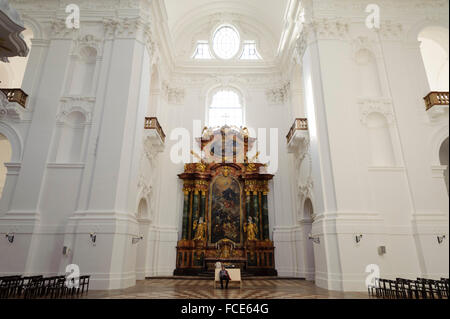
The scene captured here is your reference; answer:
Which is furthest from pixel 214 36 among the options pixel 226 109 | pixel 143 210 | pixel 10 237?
pixel 10 237

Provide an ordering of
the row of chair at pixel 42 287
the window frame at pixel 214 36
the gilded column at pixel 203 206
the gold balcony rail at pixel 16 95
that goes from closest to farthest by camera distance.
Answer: the row of chair at pixel 42 287, the gold balcony rail at pixel 16 95, the gilded column at pixel 203 206, the window frame at pixel 214 36

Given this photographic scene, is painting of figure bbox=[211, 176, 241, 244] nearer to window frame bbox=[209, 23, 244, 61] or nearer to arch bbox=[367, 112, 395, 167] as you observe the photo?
arch bbox=[367, 112, 395, 167]

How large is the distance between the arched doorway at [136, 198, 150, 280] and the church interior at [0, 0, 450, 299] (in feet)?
0.28

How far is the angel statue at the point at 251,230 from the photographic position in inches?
533

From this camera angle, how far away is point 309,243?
12.4 m

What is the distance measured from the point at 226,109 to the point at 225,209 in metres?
5.84

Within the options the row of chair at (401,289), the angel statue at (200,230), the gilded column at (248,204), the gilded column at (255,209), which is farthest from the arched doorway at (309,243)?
the angel statue at (200,230)

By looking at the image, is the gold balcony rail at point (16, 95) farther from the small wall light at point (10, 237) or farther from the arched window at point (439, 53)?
the arched window at point (439, 53)

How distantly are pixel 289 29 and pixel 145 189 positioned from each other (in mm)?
10055

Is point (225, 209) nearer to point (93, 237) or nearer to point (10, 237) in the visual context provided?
point (93, 237)

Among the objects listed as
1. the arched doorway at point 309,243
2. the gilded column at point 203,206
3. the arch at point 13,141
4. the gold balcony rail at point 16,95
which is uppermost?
the gold balcony rail at point 16,95

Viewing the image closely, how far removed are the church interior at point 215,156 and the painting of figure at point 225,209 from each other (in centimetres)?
7

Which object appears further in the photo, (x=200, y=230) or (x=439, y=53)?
(x=200, y=230)

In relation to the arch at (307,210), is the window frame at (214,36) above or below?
above
